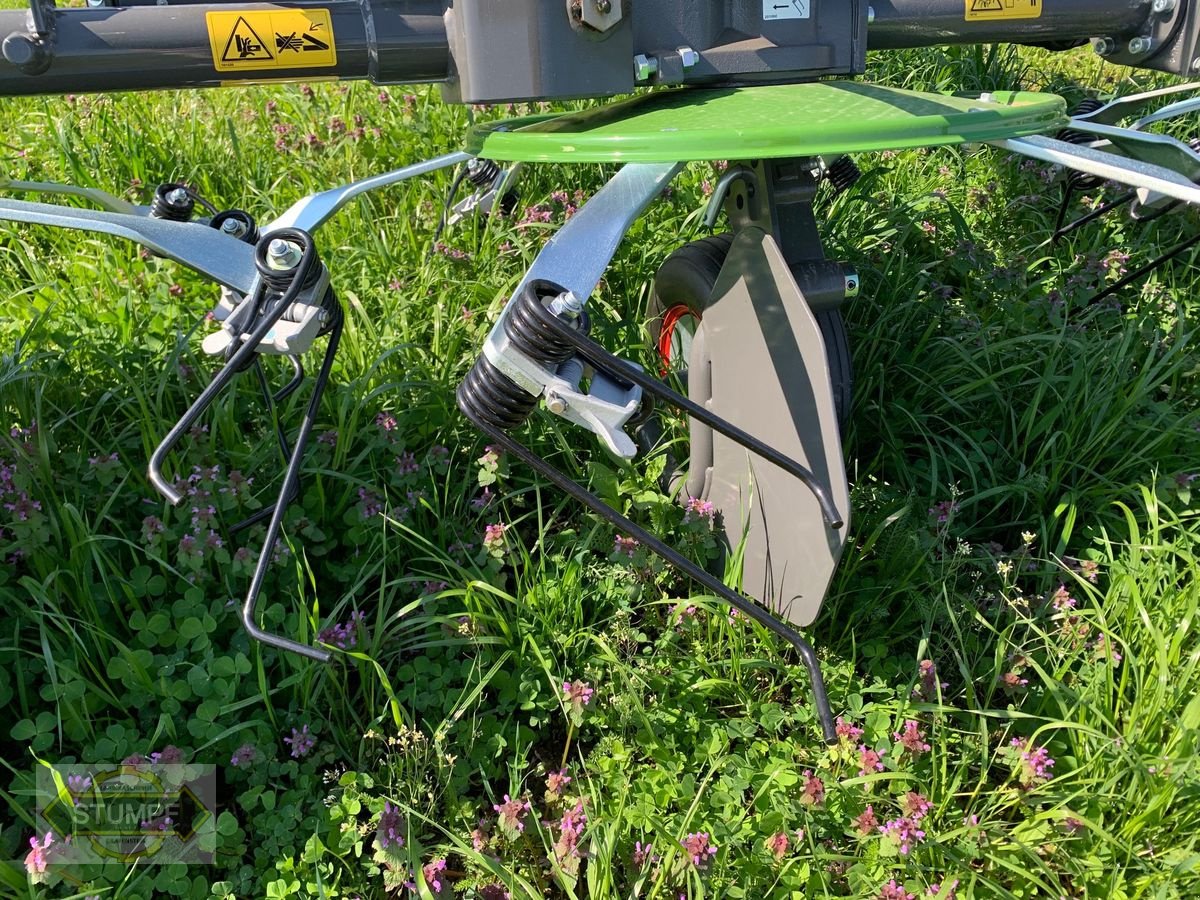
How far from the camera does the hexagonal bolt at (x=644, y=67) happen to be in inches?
60.5

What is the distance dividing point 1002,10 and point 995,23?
0.02 meters

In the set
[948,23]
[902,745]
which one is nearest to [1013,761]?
[902,745]

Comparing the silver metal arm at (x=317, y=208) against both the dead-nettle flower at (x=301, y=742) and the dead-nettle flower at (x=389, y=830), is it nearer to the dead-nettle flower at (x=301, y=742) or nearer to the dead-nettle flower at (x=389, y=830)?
the dead-nettle flower at (x=301, y=742)

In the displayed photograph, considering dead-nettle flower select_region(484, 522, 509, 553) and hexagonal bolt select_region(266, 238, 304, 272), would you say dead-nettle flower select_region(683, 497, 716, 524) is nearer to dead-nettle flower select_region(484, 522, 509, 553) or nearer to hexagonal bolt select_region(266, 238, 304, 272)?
dead-nettle flower select_region(484, 522, 509, 553)

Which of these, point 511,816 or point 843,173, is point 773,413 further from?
point 843,173

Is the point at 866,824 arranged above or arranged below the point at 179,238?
below

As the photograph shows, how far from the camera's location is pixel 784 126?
1212 mm

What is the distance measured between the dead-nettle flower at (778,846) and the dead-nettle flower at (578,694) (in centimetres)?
39

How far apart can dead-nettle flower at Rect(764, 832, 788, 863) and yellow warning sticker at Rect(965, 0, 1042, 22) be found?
1472 millimetres

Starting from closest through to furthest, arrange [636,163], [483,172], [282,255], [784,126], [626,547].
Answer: [784,126], [636,163], [282,255], [626,547], [483,172]

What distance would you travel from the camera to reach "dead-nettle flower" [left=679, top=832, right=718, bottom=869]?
150cm

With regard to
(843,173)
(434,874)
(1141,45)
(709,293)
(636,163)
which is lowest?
(434,874)

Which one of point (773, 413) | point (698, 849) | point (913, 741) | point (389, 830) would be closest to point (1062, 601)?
point (913, 741)

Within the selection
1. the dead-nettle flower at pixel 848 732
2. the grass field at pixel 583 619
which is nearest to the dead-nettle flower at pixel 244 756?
the grass field at pixel 583 619
